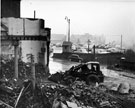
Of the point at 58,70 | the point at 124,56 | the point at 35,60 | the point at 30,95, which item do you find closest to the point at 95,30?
the point at 124,56

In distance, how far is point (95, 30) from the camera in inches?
94.3

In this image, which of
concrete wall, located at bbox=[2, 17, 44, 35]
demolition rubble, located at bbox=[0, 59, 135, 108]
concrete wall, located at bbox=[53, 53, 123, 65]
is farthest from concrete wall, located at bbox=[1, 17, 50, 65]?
concrete wall, located at bbox=[53, 53, 123, 65]

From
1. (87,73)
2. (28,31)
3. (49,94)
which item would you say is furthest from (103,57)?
(28,31)

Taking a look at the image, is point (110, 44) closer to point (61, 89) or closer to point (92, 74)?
point (92, 74)

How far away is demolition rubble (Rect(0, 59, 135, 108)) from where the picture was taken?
87.4 inches

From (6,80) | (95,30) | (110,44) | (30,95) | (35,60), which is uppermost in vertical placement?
(95,30)

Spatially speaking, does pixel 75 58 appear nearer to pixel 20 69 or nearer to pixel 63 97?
pixel 63 97

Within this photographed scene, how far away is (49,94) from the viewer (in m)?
2.28

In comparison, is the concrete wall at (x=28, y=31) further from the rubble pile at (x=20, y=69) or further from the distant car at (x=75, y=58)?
the distant car at (x=75, y=58)

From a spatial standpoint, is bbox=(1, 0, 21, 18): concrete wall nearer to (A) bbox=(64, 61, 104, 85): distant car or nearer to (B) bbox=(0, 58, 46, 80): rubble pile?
(B) bbox=(0, 58, 46, 80): rubble pile

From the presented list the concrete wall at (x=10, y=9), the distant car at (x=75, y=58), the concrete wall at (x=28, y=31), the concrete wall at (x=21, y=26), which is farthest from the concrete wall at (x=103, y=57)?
the concrete wall at (x=10, y=9)

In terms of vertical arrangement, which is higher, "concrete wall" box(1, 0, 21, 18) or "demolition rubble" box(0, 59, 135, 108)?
"concrete wall" box(1, 0, 21, 18)

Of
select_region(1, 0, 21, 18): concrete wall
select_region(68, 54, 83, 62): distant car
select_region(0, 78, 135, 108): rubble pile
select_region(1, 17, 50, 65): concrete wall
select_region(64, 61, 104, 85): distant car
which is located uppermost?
select_region(1, 0, 21, 18): concrete wall

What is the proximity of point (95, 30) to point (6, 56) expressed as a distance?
3.68 ft
